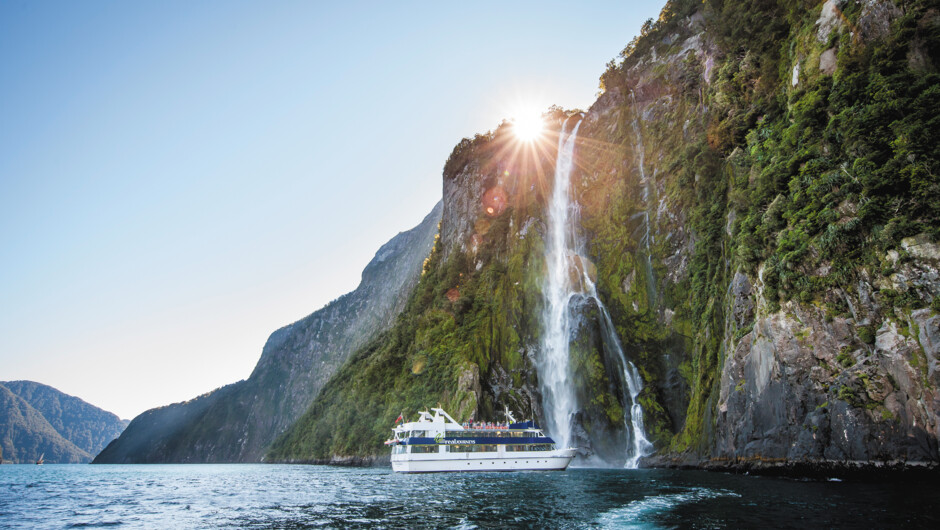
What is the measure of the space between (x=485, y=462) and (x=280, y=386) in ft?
504

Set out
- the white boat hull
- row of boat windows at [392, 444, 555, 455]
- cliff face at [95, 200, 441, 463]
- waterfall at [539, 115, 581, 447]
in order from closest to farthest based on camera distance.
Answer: the white boat hull → row of boat windows at [392, 444, 555, 455] → waterfall at [539, 115, 581, 447] → cliff face at [95, 200, 441, 463]

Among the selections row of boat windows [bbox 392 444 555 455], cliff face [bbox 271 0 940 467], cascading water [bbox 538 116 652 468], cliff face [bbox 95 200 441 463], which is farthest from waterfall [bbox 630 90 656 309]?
cliff face [bbox 95 200 441 463]

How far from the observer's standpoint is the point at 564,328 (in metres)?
61.2

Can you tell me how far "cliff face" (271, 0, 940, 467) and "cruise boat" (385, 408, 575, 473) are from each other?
9.83 m

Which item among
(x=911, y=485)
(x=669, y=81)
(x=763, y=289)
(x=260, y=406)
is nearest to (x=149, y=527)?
(x=911, y=485)

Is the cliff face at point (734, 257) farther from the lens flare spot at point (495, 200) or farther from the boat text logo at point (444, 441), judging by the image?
the boat text logo at point (444, 441)

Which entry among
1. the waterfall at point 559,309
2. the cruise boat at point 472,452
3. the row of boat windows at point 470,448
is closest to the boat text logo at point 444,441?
the cruise boat at point 472,452

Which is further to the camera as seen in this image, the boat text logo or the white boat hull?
the boat text logo

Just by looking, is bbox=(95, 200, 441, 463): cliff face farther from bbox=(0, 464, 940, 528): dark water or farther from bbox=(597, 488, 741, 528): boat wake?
bbox=(597, 488, 741, 528): boat wake

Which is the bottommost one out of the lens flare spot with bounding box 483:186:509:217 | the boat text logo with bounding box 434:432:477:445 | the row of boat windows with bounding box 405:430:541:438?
the boat text logo with bounding box 434:432:477:445

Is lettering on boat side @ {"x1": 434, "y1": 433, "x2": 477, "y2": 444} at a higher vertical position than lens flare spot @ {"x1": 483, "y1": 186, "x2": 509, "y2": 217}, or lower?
lower

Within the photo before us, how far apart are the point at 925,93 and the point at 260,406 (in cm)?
19326

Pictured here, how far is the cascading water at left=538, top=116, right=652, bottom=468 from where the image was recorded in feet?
174

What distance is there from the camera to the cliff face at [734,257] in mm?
25312
